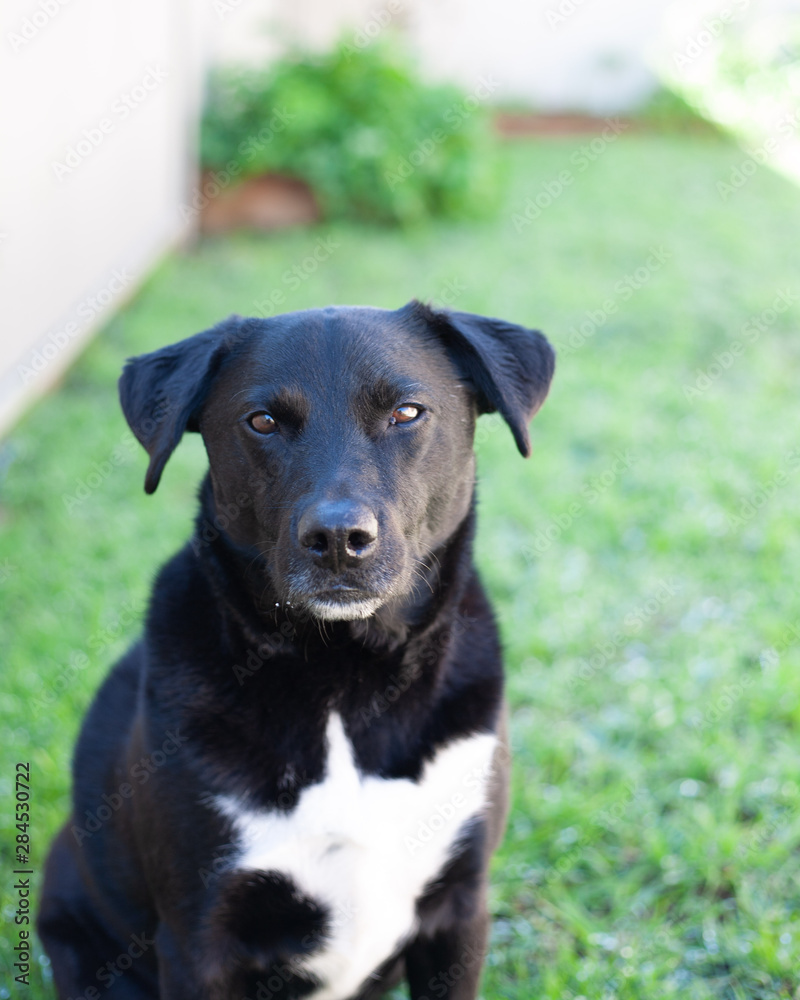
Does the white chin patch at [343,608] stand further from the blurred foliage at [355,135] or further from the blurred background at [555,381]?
the blurred foliage at [355,135]

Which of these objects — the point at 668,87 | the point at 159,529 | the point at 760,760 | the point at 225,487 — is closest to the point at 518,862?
the point at 760,760

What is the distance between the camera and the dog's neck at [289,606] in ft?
6.38

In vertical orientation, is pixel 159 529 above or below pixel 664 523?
below

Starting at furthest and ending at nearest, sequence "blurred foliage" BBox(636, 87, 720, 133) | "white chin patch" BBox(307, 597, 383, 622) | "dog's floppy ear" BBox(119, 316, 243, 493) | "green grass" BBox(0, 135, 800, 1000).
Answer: "blurred foliage" BBox(636, 87, 720, 133)
"green grass" BBox(0, 135, 800, 1000)
"dog's floppy ear" BBox(119, 316, 243, 493)
"white chin patch" BBox(307, 597, 383, 622)

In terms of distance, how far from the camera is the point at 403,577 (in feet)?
6.16

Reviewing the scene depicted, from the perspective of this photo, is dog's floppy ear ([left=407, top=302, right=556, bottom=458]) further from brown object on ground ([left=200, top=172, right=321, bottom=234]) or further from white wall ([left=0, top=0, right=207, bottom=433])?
brown object on ground ([left=200, top=172, right=321, bottom=234])

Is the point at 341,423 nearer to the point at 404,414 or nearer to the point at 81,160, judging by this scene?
the point at 404,414

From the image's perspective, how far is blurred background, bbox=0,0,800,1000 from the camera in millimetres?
2703

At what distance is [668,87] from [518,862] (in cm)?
1102

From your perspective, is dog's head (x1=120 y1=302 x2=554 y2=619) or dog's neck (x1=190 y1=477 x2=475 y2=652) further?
dog's neck (x1=190 y1=477 x2=475 y2=652)

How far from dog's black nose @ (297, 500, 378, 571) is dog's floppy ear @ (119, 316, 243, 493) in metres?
0.39

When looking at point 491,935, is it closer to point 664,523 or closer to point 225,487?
point 225,487

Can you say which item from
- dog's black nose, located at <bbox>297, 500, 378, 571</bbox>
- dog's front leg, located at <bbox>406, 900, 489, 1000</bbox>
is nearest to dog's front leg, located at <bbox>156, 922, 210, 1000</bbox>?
dog's front leg, located at <bbox>406, 900, 489, 1000</bbox>

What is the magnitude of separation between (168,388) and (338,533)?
560 mm
